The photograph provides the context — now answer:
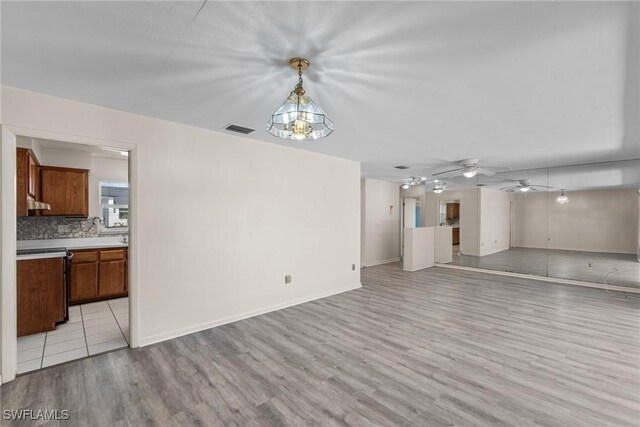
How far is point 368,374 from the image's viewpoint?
8.01 feet

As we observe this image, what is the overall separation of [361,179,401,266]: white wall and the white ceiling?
426 cm

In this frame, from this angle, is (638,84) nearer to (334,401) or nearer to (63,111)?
(334,401)

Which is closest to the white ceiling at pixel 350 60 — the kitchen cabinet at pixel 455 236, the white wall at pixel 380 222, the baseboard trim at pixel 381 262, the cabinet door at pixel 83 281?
the cabinet door at pixel 83 281

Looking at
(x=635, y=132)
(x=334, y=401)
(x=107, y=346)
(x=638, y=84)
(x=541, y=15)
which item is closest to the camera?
(x=541, y=15)

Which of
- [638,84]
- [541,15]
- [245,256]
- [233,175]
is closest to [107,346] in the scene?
[245,256]

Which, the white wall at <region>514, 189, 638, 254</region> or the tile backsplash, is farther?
the white wall at <region>514, 189, 638, 254</region>

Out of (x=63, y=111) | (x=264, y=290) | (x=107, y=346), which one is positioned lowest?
(x=107, y=346)

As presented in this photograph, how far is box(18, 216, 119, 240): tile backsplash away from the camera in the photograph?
4301mm

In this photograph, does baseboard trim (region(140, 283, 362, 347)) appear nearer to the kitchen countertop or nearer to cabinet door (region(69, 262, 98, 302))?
cabinet door (region(69, 262, 98, 302))

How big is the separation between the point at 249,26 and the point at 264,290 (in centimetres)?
333

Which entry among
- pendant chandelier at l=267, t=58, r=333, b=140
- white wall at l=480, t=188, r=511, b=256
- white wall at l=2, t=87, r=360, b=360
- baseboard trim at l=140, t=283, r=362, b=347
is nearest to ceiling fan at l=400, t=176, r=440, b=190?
white wall at l=480, t=188, r=511, b=256

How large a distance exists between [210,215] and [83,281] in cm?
279

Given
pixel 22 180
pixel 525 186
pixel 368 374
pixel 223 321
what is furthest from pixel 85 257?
pixel 525 186

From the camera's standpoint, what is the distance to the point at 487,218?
8.25m
